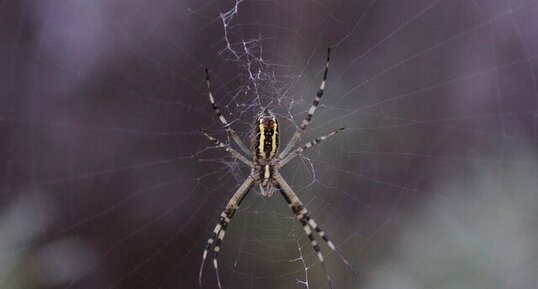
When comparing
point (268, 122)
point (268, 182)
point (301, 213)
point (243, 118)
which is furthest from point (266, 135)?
point (301, 213)

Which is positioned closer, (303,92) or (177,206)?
(303,92)

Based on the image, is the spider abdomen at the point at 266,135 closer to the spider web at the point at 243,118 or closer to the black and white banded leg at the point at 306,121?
the black and white banded leg at the point at 306,121

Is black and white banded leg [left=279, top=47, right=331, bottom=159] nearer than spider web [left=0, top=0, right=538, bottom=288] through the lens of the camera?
Yes

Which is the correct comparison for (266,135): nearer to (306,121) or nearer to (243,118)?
(306,121)

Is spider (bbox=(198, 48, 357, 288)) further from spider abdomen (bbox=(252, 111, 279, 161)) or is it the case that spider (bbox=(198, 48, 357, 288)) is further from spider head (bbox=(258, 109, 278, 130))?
spider head (bbox=(258, 109, 278, 130))

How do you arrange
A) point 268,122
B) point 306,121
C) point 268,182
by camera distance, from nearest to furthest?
point 268,122, point 306,121, point 268,182

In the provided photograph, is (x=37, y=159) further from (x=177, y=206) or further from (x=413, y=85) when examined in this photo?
(x=413, y=85)

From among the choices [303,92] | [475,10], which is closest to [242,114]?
[303,92]

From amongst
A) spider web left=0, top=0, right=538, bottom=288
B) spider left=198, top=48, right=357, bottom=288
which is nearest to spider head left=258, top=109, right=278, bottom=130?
spider left=198, top=48, right=357, bottom=288
